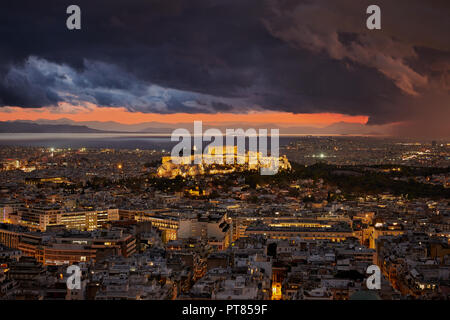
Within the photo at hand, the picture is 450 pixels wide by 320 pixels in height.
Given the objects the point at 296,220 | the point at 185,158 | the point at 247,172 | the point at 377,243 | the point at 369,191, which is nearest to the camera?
the point at 377,243

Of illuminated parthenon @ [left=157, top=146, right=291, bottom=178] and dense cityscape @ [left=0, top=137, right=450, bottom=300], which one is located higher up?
illuminated parthenon @ [left=157, top=146, right=291, bottom=178]

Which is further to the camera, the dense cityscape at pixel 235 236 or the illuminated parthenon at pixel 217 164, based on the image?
the illuminated parthenon at pixel 217 164

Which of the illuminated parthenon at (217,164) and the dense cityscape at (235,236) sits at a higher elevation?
the illuminated parthenon at (217,164)

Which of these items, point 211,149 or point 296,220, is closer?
point 296,220

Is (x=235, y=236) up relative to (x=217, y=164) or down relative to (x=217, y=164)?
down

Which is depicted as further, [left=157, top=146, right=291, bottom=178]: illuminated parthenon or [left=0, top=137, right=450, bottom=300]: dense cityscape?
[left=157, top=146, right=291, bottom=178]: illuminated parthenon

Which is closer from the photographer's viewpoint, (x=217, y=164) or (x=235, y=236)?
(x=235, y=236)
